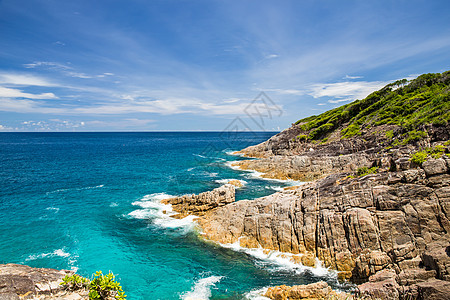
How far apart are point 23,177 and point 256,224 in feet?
178

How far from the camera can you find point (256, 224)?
81.6 ft

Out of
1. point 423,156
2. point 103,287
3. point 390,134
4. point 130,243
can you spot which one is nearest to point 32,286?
point 103,287

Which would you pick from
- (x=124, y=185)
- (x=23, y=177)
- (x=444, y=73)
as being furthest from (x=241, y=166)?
(x=444, y=73)

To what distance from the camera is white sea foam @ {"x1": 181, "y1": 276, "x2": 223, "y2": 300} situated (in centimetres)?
1767

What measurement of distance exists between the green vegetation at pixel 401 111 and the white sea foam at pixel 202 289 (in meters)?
37.4

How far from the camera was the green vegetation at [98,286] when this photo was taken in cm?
1052

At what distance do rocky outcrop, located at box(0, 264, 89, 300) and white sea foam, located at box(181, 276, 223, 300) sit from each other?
9.11m

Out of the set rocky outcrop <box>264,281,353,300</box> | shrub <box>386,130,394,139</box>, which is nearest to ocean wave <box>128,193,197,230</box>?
rocky outcrop <box>264,281,353,300</box>

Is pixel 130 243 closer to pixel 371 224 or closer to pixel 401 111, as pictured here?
pixel 371 224

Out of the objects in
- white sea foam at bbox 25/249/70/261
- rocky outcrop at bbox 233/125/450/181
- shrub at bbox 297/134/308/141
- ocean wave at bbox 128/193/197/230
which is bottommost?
white sea foam at bbox 25/249/70/261

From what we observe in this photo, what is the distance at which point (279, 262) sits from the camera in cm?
2152

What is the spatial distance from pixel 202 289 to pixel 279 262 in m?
7.27

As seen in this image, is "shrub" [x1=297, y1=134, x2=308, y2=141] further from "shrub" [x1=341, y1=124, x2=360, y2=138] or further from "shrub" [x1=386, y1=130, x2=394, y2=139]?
"shrub" [x1=386, y1=130, x2=394, y2=139]

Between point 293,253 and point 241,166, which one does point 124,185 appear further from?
point 293,253
